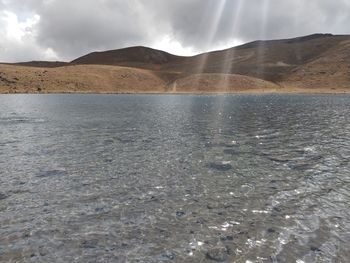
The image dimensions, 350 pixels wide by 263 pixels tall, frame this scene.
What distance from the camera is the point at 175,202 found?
14.7 meters

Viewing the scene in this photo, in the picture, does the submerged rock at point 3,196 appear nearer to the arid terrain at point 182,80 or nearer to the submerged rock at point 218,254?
the submerged rock at point 218,254

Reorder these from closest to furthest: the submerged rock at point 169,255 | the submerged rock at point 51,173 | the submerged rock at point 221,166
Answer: the submerged rock at point 169,255 → the submerged rock at point 51,173 → the submerged rock at point 221,166

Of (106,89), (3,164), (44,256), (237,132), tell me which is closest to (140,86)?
(106,89)

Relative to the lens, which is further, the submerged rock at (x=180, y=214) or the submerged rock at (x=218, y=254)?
the submerged rock at (x=180, y=214)

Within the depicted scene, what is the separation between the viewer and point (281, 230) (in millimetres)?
11914

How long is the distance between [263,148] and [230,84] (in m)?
143

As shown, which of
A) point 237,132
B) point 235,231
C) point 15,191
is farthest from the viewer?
point 237,132

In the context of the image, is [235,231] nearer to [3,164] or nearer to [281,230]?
[281,230]

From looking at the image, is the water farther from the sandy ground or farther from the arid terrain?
the arid terrain

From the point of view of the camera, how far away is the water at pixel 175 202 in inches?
423

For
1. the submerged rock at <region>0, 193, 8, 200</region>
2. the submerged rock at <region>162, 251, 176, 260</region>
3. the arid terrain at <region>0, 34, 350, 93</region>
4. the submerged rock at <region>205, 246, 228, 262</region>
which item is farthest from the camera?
the arid terrain at <region>0, 34, 350, 93</region>

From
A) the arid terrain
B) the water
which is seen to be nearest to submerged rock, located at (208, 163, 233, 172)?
the water

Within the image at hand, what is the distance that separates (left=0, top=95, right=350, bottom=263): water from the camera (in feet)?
35.2

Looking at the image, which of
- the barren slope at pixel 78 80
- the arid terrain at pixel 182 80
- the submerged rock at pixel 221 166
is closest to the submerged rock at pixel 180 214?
the submerged rock at pixel 221 166
